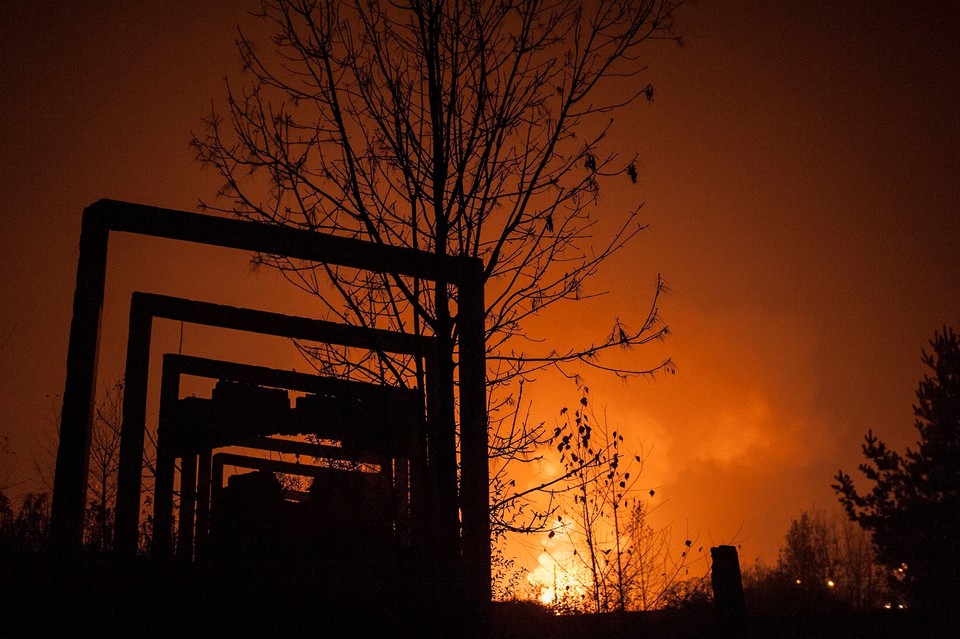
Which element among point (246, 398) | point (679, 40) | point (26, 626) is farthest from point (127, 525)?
point (679, 40)

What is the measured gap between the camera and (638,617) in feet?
23.9

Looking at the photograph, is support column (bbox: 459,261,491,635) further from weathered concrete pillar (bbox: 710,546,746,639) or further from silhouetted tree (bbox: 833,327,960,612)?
silhouetted tree (bbox: 833,327,960,612)

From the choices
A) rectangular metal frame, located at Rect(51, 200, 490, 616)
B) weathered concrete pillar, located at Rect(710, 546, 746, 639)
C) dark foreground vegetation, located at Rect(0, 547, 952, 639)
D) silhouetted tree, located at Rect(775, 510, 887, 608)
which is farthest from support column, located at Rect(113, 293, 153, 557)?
silhouetted tree, located at Rect(775, 510, 887, 608)

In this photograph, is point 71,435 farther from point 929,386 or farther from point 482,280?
point 929,386

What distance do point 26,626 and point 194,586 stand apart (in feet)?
3.13

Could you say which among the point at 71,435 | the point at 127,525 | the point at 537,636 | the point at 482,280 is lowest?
the point at 537,636

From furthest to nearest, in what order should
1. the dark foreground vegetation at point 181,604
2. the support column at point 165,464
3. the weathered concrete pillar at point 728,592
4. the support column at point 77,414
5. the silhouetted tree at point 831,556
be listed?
the silhouetted tree at point 831,556
the support column at point 165,464
the weathered concrete pillar at point 728,592
the support column at point 77,414
the dark foreground vegetation at point 181,604

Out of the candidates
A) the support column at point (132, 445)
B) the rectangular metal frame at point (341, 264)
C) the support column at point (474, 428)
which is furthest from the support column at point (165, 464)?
the support column at point (474, 428)

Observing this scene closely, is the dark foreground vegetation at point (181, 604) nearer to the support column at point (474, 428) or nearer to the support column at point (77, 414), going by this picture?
the support column at point (77, 414)

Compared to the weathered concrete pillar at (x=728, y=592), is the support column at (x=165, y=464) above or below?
above

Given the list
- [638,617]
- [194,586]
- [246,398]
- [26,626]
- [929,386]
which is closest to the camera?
[26,626]

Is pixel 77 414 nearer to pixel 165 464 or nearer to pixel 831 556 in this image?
pixel 165 464

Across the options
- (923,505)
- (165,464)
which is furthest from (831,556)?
(165,464)

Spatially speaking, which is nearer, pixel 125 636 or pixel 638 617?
pixel 125 636
